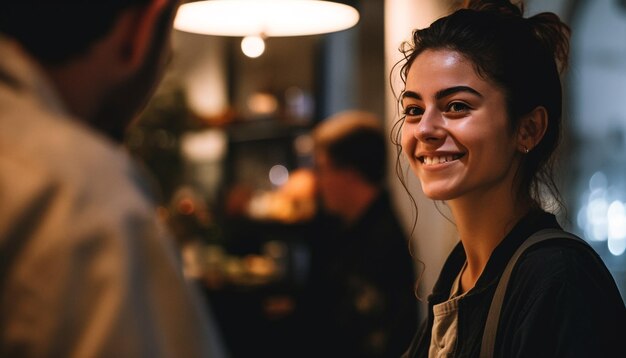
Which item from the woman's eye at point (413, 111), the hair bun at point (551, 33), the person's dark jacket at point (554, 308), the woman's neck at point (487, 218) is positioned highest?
the hair bun at point (551, 33)

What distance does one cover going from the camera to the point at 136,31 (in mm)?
915

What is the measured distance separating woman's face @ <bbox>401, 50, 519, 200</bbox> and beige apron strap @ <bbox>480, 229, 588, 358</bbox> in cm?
14

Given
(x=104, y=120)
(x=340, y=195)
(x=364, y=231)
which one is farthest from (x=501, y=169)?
(x=340, y=195)

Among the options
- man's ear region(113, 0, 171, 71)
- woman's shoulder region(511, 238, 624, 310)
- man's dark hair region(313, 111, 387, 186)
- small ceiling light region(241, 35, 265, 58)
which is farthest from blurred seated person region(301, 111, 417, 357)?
man's ear region(113, 0, 171, 71)

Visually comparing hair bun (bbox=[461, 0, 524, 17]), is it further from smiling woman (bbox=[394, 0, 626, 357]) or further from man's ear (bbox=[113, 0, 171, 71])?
man's ear (bbox=[113, 0, 171, 71])

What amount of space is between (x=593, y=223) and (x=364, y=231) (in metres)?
2.03

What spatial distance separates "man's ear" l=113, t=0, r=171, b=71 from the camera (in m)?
0.89

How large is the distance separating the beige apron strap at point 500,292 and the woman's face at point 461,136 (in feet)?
0.47

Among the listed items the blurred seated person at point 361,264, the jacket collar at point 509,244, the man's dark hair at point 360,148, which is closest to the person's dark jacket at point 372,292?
the blurred seated person at point 361,264

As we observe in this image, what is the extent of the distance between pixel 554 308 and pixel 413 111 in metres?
0.51

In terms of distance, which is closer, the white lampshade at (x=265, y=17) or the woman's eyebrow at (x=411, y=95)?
the woman's eyebrow at (x=411, y=95)

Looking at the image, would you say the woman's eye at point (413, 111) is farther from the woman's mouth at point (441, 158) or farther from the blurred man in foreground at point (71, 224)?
the blurred man in foreground at point (71, 224)

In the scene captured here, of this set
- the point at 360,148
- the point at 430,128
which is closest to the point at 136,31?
the point at 430,128

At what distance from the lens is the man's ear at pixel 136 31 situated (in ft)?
2.93
